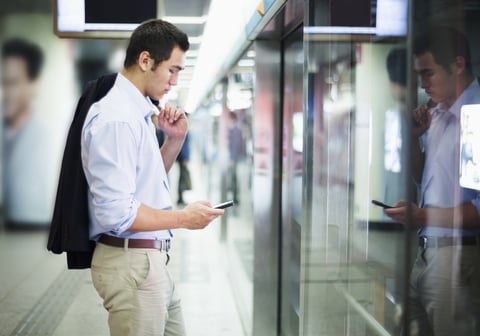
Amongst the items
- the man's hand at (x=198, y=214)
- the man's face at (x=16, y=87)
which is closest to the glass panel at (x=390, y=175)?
the man's hand at (x=198, y=214)

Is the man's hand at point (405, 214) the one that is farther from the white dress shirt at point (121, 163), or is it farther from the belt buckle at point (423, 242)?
the white dress shirt at point (121, 163)

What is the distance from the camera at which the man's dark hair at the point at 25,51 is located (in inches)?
247

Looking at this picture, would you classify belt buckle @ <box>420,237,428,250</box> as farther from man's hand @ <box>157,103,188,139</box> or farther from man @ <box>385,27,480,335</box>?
man's hand @ <box>157,103,188,139</box>

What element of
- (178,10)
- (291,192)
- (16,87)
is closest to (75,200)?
(291,192)

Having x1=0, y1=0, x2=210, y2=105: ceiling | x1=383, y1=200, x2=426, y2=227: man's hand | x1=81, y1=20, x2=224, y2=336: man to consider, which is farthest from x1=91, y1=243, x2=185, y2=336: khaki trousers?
x1=0, y1=0, x2=210, y2=105: ceiling

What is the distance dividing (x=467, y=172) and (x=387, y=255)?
748 mm

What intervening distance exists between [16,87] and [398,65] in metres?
5.52

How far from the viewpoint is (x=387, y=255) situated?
259 centimetres

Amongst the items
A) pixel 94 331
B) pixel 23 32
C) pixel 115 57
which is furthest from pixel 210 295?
pixel 23 32

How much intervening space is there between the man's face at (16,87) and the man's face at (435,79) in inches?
212

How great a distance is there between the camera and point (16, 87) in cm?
680

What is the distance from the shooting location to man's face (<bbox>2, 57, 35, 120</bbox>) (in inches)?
263

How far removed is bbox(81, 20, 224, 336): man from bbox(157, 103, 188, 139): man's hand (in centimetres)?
13

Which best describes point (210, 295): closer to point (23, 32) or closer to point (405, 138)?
point (23, 32)
